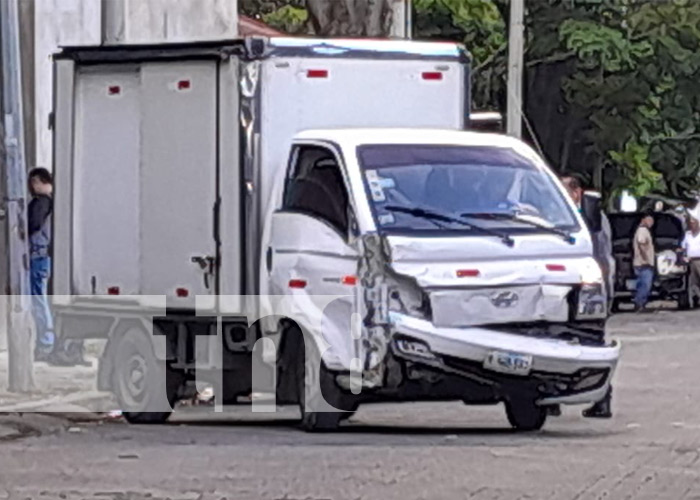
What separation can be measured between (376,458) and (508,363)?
1.50 metres

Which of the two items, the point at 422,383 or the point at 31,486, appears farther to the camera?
the point at 422,383

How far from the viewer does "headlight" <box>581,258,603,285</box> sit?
1476cm

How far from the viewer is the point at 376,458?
43.6 feet

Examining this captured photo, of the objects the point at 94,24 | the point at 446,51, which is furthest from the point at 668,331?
the point at 446,51

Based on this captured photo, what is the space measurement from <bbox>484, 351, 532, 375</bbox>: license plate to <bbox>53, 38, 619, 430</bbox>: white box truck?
A: 0.01 m

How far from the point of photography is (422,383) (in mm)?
14500

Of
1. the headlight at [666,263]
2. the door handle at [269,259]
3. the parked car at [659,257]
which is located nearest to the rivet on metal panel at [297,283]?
the door handle at [269,259]

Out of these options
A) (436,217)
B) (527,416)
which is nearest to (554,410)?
(527,416)

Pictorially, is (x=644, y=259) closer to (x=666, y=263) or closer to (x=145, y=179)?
(x=666, y=263)

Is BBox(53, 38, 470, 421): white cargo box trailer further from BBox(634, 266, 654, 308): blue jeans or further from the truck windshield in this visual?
BBox(634, 266, 654, 308): blue jeans

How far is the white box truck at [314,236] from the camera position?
14.4m

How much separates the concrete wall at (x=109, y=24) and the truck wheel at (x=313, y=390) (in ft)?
22.6

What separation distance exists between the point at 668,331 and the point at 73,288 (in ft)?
43.7

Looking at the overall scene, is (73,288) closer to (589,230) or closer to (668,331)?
(589,230)
